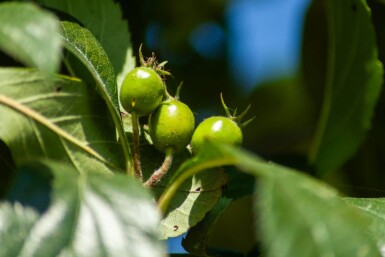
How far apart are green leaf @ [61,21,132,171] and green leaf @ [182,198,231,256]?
210 mm

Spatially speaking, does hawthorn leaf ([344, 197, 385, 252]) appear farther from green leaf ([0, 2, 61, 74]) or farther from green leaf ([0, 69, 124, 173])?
green leaf ([0, 2, 61, 74])

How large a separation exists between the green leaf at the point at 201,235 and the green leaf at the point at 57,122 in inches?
8.1

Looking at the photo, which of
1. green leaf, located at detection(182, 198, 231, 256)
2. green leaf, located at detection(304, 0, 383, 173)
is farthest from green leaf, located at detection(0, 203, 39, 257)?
green leaf, located at detection(304, 0, 383, 173)

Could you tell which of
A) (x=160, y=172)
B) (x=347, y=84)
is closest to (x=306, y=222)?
(x=160, y=172)

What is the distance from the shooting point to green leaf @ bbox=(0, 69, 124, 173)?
4.31 feet

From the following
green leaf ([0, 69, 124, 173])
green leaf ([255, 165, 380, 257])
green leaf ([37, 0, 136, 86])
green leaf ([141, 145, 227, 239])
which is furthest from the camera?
green leaf ([37, 0, 136, 86])

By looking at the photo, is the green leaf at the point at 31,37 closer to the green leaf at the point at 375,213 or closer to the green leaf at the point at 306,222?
the green leaf at the point at 306,222

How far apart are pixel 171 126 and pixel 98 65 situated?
17cm

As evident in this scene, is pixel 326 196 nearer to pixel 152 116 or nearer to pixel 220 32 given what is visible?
pixel 152 116

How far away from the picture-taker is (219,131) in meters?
1.40

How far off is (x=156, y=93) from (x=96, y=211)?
0.37m

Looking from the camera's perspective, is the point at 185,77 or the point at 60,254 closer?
the point at 60,254

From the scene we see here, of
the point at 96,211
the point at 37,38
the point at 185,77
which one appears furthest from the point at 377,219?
the point at 185,77

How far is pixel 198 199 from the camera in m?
1.47
